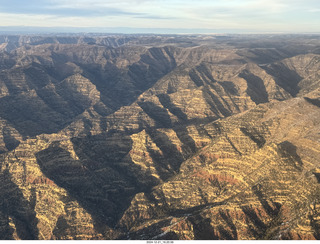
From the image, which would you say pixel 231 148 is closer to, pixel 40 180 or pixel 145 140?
pixel 145 140

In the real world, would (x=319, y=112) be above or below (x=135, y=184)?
above

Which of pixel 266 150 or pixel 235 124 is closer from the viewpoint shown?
pixel 266 150

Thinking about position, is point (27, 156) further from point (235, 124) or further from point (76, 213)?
point (235, 124)

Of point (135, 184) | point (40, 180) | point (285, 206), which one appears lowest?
point (135, 184)

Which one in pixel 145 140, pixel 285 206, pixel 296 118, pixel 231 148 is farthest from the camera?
pixel 145 140

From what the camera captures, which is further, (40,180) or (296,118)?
(296,118)

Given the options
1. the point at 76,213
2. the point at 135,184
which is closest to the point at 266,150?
the point at 135,184

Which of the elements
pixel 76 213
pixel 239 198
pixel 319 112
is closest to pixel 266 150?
pixel 239 198

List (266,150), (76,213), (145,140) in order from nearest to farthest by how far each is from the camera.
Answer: (76,213), (266,150), (145,140)

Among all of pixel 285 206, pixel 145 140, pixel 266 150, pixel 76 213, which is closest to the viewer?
pixel 285 206
